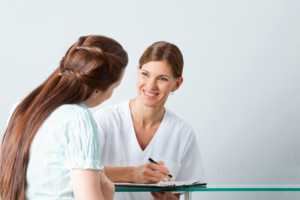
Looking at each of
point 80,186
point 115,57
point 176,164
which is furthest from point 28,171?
point 176,164

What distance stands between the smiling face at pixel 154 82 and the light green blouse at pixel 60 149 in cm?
80

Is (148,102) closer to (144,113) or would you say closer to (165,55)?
(144,113)

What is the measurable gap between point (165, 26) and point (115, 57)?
1.41m

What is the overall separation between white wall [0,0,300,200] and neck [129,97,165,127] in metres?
0.54

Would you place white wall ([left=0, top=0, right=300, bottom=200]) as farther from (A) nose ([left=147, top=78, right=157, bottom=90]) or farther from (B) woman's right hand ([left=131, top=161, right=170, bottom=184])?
(B) woman's right hand ([left=131, top=161, right=170, bottom=184])

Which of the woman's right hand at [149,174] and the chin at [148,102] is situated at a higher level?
the chin at [148,102]

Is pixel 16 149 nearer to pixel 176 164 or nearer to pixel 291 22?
pixel 176 164

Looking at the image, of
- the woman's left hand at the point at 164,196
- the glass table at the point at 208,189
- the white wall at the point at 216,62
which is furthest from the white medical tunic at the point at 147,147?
the white wall at the point at 216,62

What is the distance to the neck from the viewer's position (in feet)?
5.94

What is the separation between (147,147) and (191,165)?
0.85 ft

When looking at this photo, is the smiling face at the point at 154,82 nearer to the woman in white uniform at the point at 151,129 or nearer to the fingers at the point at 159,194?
the woman in white uniform at the point at 151,129

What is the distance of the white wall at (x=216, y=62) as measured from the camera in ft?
7.32

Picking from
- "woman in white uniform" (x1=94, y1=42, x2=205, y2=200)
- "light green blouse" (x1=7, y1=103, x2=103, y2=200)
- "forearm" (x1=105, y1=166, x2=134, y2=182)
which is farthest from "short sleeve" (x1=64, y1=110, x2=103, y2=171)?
"woman in white uniform" (x1=94, y1=42, x2=205, y2=200)

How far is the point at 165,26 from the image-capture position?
2.42 meters
